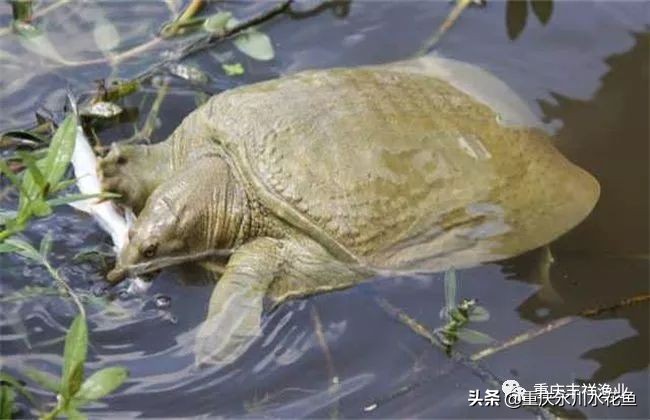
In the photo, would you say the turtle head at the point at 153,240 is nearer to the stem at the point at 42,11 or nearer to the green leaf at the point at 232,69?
the green leaf at the point at 232,69

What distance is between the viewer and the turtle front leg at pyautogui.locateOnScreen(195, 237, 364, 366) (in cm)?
240

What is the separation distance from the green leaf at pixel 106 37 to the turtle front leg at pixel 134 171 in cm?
58

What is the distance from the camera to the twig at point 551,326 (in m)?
2.48

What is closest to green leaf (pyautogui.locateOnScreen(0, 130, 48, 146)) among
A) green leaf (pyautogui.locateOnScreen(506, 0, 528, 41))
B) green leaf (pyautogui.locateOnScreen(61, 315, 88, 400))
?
green leaf (pyautogui.locateOnScreen(61, 315, 88, 400))

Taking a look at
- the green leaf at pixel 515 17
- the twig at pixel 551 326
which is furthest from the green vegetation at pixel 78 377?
the green leaf at pixel 515 17

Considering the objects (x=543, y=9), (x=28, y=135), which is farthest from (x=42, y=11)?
(x=543, y=9)

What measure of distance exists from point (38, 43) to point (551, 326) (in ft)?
5.68

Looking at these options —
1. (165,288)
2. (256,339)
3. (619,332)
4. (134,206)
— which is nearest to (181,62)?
(134,206)

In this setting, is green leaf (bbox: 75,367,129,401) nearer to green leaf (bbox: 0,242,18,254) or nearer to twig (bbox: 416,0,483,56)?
green leaf (bbox: 0,242,18,254)

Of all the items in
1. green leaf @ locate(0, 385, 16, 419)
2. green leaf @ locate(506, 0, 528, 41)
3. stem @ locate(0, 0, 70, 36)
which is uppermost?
stem @ locate(0, 0, 70, 36)

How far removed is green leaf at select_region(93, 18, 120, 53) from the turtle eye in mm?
925

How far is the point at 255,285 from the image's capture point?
8.14ft

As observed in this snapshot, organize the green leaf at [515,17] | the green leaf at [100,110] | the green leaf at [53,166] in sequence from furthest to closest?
the green leaf at [515,17] < the green leaf at [100,110] < the green leaf at [53,166]

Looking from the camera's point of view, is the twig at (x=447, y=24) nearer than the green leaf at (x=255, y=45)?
No
